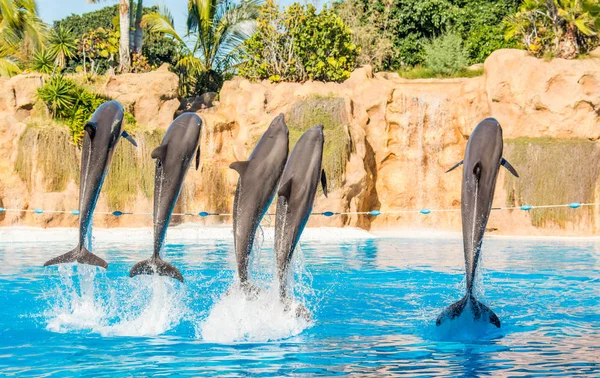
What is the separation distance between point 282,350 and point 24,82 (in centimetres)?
1817

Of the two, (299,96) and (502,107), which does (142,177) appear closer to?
(299,96)

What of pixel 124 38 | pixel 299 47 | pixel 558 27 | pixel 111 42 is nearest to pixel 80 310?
pixel 299 47

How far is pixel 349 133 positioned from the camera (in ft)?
70.7

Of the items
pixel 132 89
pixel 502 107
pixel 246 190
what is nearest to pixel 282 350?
pixel 246 190

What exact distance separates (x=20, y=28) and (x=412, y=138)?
1425 cm

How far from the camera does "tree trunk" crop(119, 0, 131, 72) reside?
995 inches

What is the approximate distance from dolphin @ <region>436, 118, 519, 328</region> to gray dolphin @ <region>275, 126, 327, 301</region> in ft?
3.86

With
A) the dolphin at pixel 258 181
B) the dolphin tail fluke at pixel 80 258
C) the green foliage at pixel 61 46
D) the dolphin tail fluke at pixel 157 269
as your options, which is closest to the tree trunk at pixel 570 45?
the green foliage at pixel 61 46

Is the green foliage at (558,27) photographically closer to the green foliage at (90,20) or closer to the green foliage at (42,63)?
the green foliage at (42,63)

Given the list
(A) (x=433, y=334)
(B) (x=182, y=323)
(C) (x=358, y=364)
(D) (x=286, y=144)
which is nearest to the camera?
(C) (x=358, y=364)

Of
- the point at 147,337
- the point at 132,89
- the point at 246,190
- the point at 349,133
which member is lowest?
the point at 147,337

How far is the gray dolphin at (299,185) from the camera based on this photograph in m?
6.46

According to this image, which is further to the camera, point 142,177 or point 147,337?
point 142,177

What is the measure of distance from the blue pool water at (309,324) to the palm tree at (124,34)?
44.8ft
